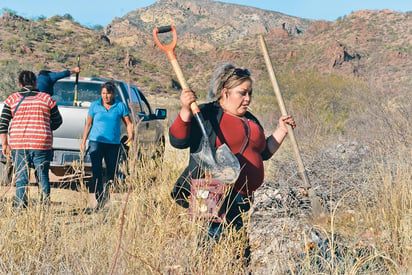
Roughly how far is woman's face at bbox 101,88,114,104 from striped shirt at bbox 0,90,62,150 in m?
1.04

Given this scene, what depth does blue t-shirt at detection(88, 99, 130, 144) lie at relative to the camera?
6.21 metres

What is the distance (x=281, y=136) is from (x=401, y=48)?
2221 inches

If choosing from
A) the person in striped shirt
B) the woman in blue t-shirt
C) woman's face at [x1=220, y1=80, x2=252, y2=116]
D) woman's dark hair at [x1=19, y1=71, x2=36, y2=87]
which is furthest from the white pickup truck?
woman's face at [x1=220, y1=80, x2=252, y2=116]

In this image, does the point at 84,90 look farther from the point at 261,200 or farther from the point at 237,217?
the point at 237,217

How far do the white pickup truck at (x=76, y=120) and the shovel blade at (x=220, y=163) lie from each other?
3563 millimetres

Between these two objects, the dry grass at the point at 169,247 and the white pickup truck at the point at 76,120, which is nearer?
the dry grass at the point at 169,247

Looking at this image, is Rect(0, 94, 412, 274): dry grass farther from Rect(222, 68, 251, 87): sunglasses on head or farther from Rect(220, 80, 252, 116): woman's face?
Rect(222, 68, 251, 87): sunglasses on head

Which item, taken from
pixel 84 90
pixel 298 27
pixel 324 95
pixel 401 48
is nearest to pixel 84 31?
pixel 401 48

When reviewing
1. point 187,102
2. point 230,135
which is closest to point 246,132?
point 230,135

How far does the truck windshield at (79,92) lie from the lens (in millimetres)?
8117

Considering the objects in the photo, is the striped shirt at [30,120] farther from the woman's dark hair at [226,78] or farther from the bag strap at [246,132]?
the bag strap at [246,132]

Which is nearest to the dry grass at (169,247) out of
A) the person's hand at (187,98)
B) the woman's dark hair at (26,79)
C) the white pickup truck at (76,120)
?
the person's hand at (187,98)

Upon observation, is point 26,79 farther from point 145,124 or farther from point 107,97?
point 145,124

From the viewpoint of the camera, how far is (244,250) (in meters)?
2.80
